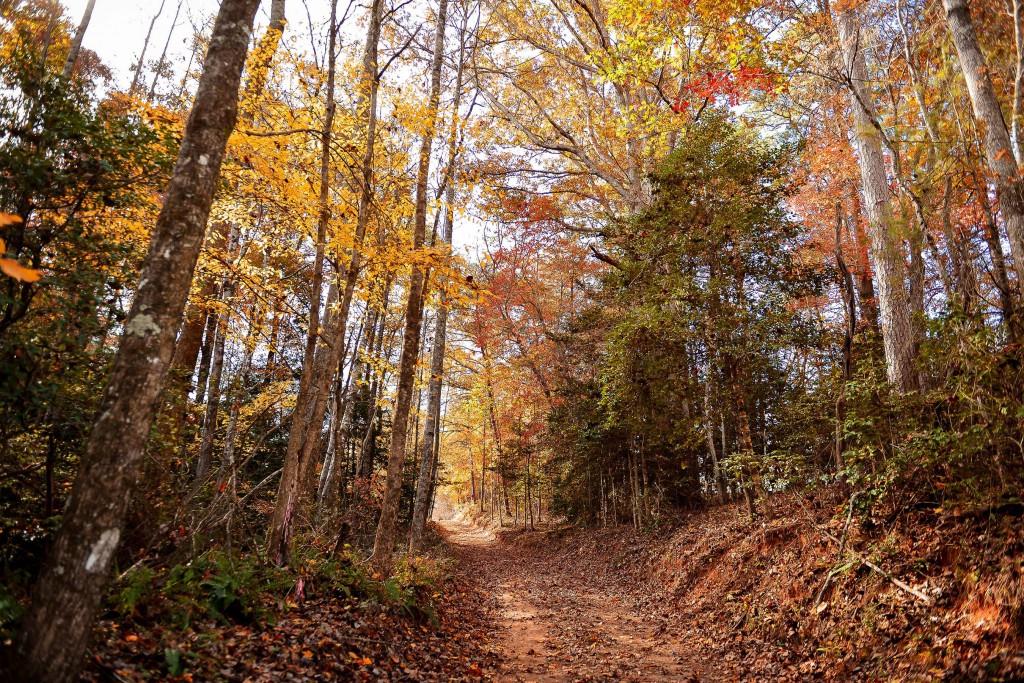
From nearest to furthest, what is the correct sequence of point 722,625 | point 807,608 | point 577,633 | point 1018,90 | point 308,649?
point 308,649 < point 1018,90 < point 807,608 < point 722,625 < point 577,633

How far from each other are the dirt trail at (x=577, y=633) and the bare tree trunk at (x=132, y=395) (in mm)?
4805

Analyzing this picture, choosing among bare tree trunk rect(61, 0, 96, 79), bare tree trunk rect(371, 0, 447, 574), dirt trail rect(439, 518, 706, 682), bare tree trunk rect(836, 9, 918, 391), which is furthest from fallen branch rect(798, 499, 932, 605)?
bare tree trunk rect(61, 0, 96, 79)

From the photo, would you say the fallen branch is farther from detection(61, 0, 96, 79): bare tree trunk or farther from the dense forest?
detection(61, 0, 96, 79): bare tree trunk

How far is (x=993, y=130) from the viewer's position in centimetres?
613

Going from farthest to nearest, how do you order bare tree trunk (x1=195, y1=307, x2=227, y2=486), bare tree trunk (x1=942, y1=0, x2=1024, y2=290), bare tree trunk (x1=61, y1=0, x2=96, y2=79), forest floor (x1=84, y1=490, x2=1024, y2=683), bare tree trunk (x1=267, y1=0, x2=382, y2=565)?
bare tree trunk (x1=61, y1=0, x2=96, y2=79) < bare tree trunk (x1=195, y1=307, x2=227, y2=486) < bare tree trunk (x1=267, y1=0, x2=382, y2=565) < bare tree trunk (x1=942, y1=0, x2=1024, y2=290) < forest floor (x1=84, y1=490, x2=1024, y2=683)

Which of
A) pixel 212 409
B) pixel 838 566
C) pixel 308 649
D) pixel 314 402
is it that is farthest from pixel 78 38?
pixel 838 566

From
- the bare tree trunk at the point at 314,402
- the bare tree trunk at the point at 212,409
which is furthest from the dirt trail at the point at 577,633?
the bare tree trunk at the point at 212,409

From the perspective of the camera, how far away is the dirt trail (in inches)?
254

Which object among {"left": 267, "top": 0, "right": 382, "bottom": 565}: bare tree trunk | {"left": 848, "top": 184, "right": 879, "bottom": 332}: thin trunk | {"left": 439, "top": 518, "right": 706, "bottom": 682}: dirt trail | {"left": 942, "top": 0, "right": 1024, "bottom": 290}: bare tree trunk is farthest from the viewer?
{"left": 848, "top": 184, "right": 879, "bottom": 332}: thin trunk

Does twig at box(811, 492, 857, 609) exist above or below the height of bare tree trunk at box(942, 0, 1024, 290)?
below

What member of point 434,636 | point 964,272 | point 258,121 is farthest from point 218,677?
point 964,272

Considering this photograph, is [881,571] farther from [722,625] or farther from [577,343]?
[577,343]

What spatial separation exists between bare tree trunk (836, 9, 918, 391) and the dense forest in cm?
8

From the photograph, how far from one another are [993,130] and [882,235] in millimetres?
3226
